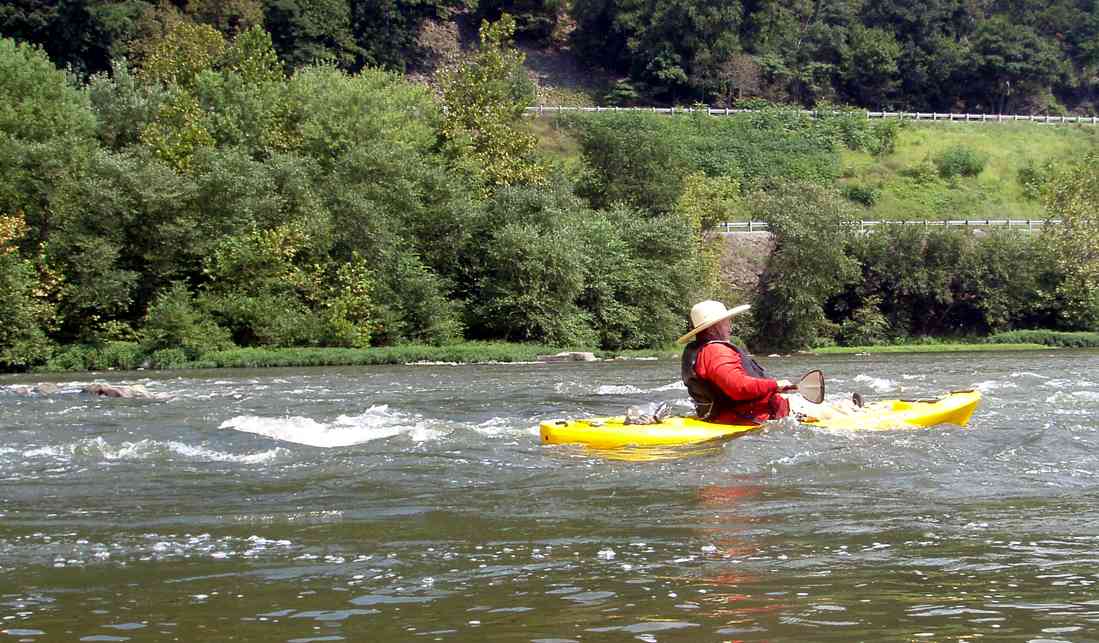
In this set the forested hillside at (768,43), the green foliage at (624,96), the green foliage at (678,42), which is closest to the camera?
the forested hillside at (768,43)

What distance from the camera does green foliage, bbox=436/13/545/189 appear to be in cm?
4172

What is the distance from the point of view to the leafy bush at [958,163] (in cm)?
5862

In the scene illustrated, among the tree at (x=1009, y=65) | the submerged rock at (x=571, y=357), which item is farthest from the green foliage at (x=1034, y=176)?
the submerged rock at (x=571, y=357)

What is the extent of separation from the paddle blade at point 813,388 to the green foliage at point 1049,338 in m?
31.3

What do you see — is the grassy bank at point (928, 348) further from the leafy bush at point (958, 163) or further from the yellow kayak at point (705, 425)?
the yellow kayak at point (705, 425)

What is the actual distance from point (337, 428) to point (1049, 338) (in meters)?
32.8

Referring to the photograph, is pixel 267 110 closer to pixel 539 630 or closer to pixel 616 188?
pixel 616 188

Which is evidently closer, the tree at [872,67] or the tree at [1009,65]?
the tree at [1009,65]

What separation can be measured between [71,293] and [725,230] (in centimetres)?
2363

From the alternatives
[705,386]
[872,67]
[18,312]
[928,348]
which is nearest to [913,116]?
[872,67]

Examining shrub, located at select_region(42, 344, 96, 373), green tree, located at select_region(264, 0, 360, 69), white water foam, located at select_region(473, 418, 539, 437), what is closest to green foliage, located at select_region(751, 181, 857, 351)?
shrub, located at select_region(42, 344, 96, 373)

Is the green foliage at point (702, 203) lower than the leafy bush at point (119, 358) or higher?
higher

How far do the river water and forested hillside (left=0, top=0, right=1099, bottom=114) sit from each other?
53.4m

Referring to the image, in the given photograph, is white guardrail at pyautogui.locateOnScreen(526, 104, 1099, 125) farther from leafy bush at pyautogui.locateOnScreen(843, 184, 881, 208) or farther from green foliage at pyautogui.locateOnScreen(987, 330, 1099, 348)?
green foliage at pyautogui.locateOnScreen(987, 330, 1099, 348)
